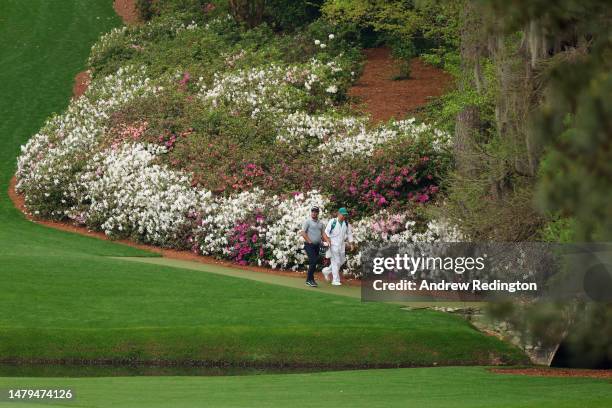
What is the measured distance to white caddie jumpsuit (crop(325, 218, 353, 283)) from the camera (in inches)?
932

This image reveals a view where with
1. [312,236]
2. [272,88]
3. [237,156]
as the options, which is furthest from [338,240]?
[272,88]

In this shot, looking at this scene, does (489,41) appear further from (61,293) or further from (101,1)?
(101,1)

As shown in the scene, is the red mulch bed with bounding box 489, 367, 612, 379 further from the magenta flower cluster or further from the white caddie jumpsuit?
the magenta flower cluster

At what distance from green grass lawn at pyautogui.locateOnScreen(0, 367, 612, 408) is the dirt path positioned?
1769cm

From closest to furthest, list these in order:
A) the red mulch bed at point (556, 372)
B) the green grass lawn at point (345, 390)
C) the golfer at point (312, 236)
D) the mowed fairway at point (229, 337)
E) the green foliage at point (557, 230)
→ the green grass lawn at point (345, 390) → the mowed fairway at point (229, 337) → the green foliage at point (557, 230) → the red mulch bed at point (556, 372) → the golfer at point (312, 236)

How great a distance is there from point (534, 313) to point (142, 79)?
3300 cm

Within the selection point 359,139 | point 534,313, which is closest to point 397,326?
point 359,139

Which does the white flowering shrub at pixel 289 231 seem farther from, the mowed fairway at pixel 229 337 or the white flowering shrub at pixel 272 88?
the white flowering shrub at pixel 272 88

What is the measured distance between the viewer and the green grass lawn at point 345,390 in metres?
13.4

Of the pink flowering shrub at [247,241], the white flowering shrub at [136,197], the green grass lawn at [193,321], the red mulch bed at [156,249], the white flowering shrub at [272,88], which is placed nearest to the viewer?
the green grass lawn at [193,321]

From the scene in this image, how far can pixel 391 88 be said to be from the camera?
122 feet

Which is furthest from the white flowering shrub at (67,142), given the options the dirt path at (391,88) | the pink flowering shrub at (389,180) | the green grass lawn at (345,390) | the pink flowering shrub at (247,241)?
the green grass lawn at (345,390)

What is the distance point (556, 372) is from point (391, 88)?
68.0 ft

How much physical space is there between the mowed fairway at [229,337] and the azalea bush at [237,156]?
296cm
